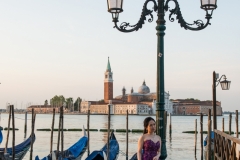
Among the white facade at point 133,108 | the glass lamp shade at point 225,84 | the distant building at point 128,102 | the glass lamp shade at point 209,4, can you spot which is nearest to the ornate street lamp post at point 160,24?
the glass lamp shade at point 209,4

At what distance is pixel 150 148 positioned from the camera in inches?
139

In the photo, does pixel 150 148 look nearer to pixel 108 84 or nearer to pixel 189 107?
pixel 108 84

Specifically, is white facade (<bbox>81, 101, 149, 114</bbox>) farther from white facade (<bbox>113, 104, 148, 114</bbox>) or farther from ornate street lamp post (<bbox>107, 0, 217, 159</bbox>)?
ornate street lamp post (<bbox>107, 0, 217, 159</bbox>)

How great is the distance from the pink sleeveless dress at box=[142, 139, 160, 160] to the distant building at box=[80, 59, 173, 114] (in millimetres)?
78890

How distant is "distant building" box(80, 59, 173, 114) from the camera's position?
8500 centimetres

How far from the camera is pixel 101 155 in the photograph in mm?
7477

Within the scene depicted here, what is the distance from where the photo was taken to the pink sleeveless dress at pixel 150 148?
3526mm

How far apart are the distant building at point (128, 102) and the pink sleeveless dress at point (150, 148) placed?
78.9 m

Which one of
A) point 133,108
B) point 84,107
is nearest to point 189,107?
point 133,108

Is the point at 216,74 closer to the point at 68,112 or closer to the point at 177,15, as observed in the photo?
the point at 177,15

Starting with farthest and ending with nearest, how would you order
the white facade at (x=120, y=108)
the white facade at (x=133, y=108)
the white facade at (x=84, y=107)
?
the white facade at (x=84, y=107), the white facade at (x=120, y=108), the white facade at (x=133, y=108)

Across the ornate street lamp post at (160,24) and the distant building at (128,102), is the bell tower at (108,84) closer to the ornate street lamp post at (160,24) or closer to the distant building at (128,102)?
the distant building at (128,102)

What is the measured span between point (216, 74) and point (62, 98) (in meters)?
91.3

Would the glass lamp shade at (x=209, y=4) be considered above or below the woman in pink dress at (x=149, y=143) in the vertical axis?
above
